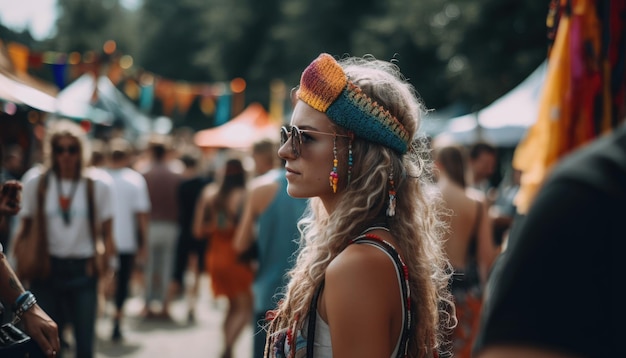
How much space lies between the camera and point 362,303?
213 centimetres

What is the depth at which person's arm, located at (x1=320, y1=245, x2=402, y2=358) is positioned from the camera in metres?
2.12

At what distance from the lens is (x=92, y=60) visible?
51.1 ft

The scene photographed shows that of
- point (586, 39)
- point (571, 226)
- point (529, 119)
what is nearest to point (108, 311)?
point (529, 119)

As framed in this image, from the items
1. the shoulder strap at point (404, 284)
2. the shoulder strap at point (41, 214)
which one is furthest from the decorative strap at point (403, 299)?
the shoulder strap at point (41, 214)

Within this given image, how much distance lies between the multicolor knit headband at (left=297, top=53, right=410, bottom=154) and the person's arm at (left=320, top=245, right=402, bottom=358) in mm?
397

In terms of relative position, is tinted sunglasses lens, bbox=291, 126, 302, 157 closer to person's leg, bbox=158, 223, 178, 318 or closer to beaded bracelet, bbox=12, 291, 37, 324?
beaded bracelet, bbox=12, 291, 37, 324

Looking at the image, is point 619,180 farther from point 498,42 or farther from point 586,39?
point 498,42

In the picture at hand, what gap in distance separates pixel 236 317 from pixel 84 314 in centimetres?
248

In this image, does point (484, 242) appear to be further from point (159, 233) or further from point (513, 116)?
point (513, 116)

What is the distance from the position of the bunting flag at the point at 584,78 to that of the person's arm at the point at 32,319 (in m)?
2.02

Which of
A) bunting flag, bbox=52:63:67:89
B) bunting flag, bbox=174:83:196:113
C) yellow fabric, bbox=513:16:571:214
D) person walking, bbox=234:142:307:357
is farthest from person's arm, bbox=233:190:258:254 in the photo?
bunting flag, bbox=174:83:196:113

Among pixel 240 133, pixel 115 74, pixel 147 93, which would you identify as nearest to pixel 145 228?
pixel 240 133

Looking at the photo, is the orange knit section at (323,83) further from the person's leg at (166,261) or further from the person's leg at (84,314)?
the person's leg at (166,261)

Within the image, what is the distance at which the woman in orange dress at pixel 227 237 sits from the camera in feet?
26.8
